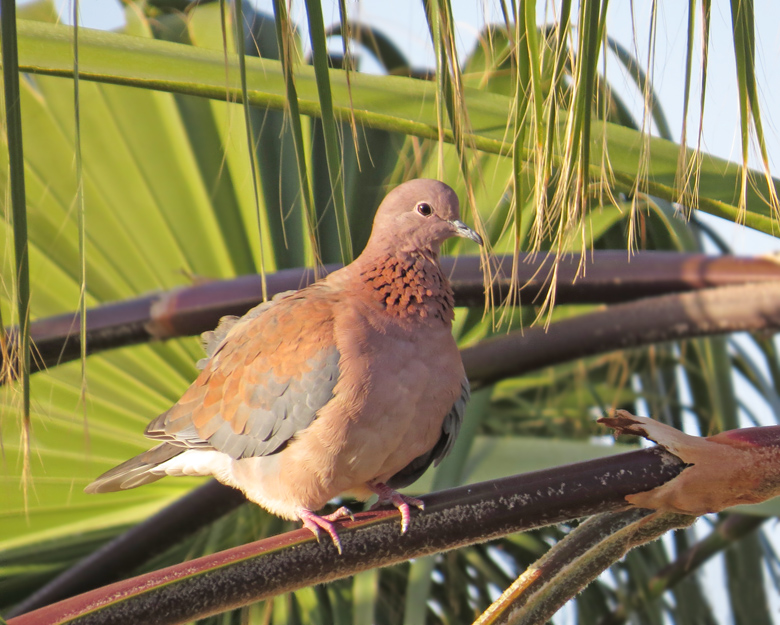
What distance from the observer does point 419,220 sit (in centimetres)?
161

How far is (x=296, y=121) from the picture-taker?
31.7 inches

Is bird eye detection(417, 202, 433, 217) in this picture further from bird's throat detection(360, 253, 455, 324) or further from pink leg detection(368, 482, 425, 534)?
pink leg detection(368, 482, 425, 534)

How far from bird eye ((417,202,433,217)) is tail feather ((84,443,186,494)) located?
64 cm

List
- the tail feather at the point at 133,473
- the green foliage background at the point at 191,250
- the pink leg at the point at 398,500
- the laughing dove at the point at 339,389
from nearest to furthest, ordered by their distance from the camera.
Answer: the pink leg at the point at 398,500
the laughing dove at the point at 339,389
the tail feather at the point at 133,473
the green foliage background at the point at 191,250

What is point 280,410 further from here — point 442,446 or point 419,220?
point 419,220

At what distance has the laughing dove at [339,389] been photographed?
144 centimetres

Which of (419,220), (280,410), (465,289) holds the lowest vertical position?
(280,410)

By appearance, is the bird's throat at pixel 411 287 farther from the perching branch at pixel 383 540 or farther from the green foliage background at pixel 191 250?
the perching branch at pixel 383 540

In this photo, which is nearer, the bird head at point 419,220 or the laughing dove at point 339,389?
the laughing dove at point 339,389

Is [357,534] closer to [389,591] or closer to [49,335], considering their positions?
[49,335]

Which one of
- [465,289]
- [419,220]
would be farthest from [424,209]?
[465,289]

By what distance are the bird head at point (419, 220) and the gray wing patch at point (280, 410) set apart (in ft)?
0.88

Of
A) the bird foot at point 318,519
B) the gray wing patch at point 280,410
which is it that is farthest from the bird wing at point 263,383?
the bird foot at point 318,519

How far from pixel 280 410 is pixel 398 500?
26cm
